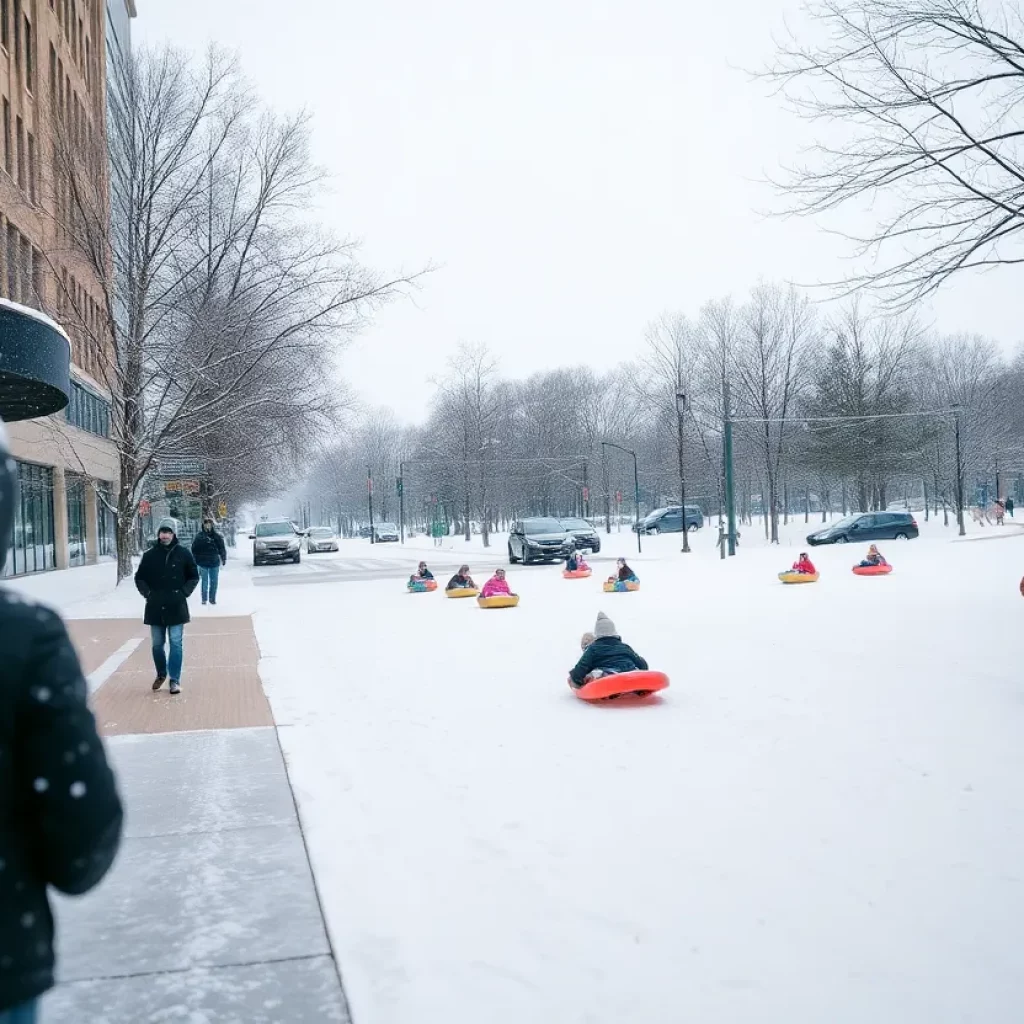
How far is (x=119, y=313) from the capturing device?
38.7m

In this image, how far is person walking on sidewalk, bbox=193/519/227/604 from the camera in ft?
68.9

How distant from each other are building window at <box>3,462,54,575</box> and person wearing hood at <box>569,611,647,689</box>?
2224 centimetres

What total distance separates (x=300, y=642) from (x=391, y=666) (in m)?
3.15

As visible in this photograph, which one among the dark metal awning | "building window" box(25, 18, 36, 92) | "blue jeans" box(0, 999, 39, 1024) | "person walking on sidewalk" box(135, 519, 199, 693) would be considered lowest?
"blue jeans" box(0, 999, 39, 1024)

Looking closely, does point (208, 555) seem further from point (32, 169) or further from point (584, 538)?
point (584, 538)

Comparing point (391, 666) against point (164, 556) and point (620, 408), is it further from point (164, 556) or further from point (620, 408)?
point (620, 408)

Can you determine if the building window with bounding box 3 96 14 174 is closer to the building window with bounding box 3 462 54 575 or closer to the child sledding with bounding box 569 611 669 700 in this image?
the building window with bounding box 3 462 54 575

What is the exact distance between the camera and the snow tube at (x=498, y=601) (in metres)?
18.5

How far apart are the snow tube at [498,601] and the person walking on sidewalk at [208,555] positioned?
628cm

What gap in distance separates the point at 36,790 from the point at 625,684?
24.2ft

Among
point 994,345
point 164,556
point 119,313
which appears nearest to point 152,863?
point 164,556

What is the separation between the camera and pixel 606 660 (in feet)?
30.7

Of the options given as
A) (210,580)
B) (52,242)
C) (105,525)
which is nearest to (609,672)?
(210,580)

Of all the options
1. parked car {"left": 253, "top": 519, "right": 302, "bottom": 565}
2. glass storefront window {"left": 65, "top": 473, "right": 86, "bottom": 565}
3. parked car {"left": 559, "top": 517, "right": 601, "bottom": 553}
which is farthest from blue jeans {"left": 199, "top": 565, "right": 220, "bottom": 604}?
parked car {"left": 559, "top": 517, "right": 601, "bottom": 553}
